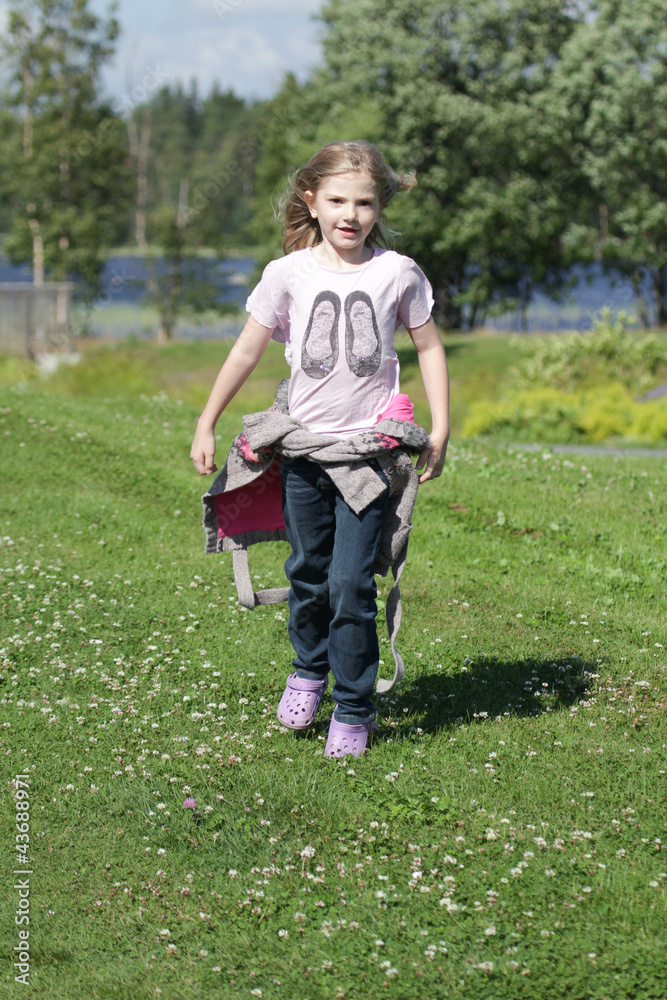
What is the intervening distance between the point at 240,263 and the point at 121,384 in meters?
112

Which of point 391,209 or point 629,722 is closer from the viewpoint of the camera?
point 629,722

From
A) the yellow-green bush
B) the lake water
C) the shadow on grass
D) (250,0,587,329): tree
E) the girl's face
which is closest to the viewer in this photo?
the girl's face

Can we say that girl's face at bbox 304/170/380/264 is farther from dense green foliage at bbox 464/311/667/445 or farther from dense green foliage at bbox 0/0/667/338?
dense green foliage at bbox 0/0/667/338

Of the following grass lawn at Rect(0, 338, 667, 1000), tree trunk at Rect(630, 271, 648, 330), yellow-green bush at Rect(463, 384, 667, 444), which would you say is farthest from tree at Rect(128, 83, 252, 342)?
grass lawn at Rect(0, 338, 667, 1000)

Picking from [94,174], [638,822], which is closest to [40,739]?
[638,822]

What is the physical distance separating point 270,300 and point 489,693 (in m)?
2.33

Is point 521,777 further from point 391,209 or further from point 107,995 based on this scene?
point 391,209

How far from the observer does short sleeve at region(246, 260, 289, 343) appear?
414 cm

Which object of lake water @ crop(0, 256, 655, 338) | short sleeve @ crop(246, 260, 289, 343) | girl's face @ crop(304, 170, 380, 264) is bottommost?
lake water @ crop(0, 256, 655, 338)

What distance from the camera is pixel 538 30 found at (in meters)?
32.8

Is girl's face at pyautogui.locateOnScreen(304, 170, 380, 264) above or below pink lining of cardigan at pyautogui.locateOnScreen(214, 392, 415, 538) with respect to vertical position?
above

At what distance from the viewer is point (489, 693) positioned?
5.04 metres

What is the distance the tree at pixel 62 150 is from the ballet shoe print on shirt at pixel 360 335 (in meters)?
32.8

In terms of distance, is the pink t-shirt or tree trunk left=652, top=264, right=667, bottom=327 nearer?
the pink t-shirt
